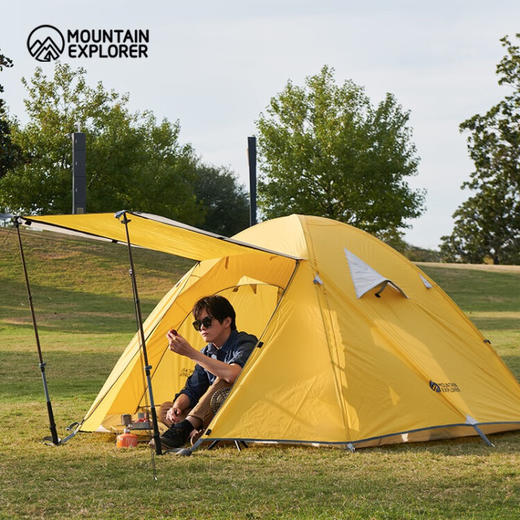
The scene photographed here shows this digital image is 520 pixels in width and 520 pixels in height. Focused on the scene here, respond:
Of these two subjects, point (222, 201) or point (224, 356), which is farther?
point (222, 201)

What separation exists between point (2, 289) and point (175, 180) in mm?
15595

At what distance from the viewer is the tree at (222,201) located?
159ft

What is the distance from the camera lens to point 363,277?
7.14 m

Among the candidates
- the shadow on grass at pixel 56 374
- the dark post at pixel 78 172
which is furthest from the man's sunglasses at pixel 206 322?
the dark post at pixel 78 172

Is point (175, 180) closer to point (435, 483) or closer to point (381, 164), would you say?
point (381, 164)

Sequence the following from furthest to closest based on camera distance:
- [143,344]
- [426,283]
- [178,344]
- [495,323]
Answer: [495,323] < [426,283] < [178,344] < [143,344]

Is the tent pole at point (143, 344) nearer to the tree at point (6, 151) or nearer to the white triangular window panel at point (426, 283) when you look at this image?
the white triangular window panel at point (426, 283)

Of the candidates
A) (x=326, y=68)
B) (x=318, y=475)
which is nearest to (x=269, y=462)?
(x=318, y=475)

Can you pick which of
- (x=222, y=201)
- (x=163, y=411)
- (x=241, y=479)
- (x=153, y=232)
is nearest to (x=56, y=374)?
(x=163, y=411)

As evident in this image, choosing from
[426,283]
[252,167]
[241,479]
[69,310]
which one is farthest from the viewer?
[69,310]

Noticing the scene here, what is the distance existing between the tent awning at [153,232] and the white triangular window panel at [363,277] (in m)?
0.65

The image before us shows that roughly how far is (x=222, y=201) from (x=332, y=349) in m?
42.7

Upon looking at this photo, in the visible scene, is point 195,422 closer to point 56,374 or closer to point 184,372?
point 184,372

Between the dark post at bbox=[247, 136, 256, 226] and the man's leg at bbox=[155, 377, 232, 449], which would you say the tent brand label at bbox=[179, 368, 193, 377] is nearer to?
the man's leg at bbox=[155, 377, 232, 449]
